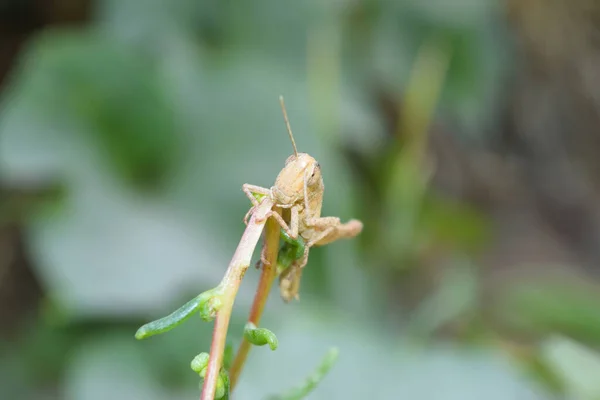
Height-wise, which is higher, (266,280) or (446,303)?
(266,280)

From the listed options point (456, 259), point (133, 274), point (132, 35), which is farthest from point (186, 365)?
point (456, 259)

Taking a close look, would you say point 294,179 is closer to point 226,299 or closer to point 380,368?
point 226,299

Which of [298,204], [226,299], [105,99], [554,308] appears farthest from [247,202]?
[226,299]

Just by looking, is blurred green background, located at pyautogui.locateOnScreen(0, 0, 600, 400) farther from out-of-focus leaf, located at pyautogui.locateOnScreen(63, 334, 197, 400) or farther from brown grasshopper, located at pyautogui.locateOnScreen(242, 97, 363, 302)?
brown grasshopper, located at pyautogui.locateOnScreen(242, 97, 363, 302)

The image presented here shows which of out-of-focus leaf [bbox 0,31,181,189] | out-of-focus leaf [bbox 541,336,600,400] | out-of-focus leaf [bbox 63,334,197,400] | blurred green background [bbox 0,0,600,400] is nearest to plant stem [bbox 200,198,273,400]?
blurred green background [bbox 0,0,600,400]

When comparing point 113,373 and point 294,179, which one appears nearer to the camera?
point 294,179

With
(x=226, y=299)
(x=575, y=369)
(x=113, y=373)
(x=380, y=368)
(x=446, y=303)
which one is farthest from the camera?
(x=446, y=303)

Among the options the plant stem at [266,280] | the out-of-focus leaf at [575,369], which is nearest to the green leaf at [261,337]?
the plant stem at [266,280]
